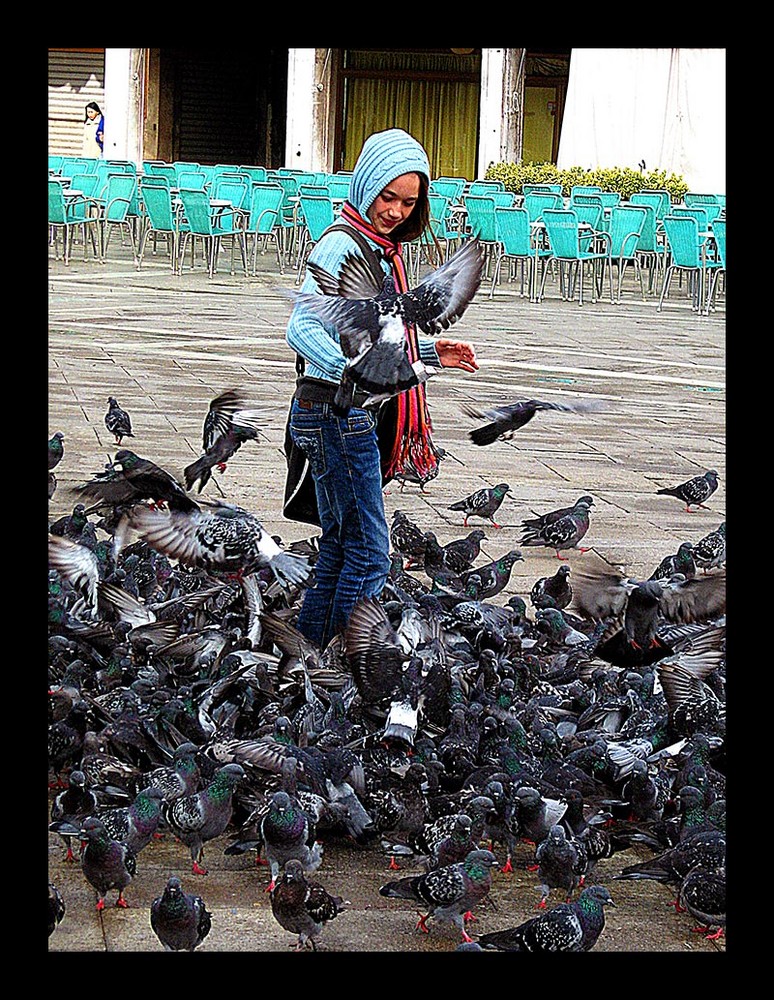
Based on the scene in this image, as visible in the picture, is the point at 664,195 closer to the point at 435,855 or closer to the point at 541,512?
the point at 541,512

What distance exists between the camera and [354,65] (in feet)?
103

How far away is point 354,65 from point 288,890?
29.9m

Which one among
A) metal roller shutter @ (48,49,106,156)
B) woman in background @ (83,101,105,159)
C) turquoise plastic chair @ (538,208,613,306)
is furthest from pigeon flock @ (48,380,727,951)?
metal roller shutter @ (48,49,106,156)

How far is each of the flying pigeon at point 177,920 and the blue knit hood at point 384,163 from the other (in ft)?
5.95

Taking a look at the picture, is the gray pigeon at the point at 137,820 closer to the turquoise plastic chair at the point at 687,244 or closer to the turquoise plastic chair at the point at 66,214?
the turquoise plastic chair at the point at 687,244

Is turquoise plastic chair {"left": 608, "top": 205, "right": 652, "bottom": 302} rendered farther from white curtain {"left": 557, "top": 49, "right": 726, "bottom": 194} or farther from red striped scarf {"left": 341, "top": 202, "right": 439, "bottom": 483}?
red striped scarf {"left": 341, "top": 202, "right": 439, "bottom": 483}

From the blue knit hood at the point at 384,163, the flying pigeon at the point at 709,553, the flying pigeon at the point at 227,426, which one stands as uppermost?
the blue knit hood at the point at 384,163

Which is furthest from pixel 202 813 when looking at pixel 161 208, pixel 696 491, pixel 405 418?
pixel 161 208

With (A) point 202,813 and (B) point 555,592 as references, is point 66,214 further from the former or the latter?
(A) point 202,813

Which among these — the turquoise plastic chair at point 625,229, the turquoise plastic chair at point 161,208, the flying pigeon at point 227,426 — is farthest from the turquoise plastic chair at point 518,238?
the flying pigeon at point 227,426

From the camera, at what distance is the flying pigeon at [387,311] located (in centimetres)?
374

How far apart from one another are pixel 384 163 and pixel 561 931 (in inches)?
75.9

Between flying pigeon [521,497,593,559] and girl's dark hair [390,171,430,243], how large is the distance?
2484 mm
